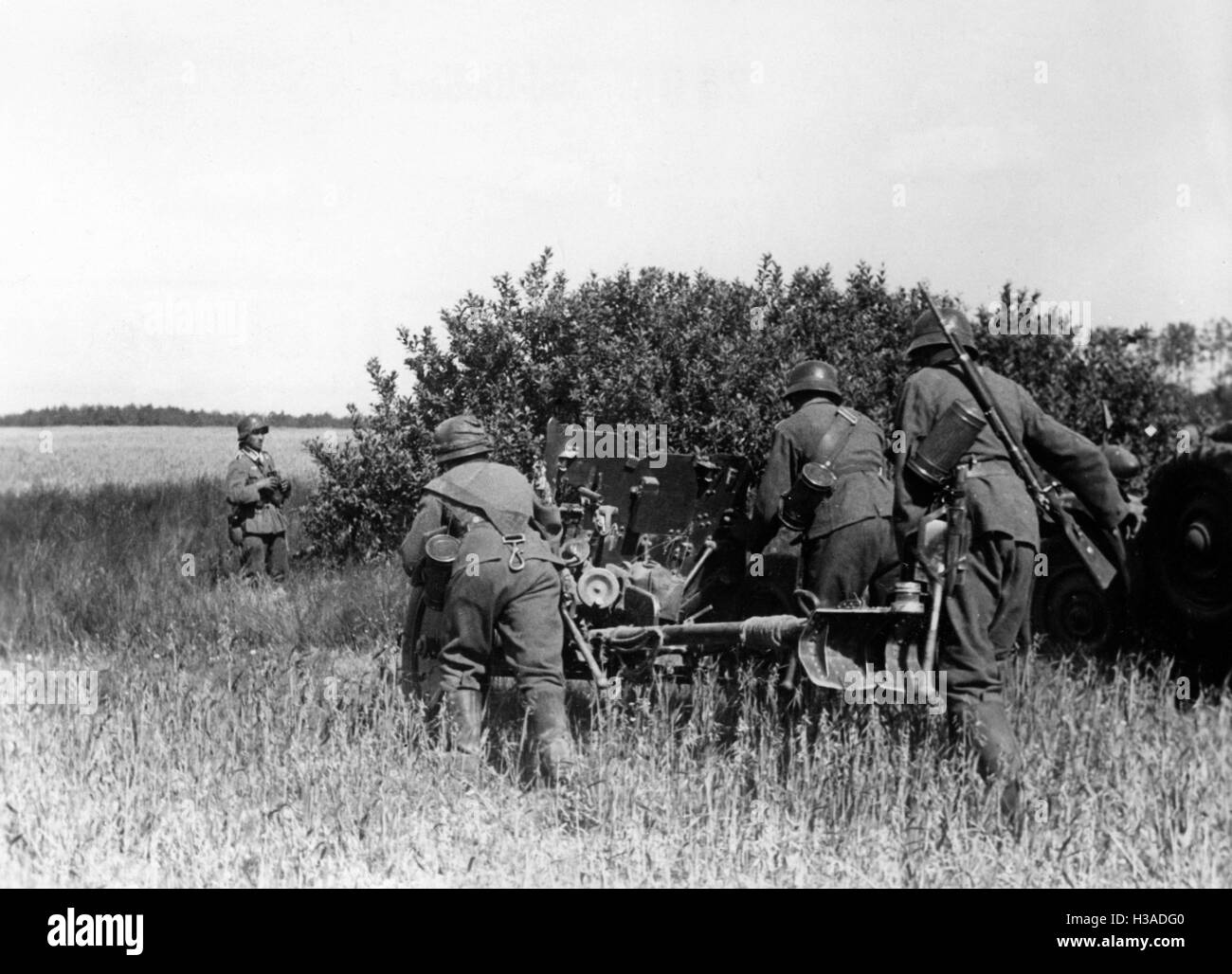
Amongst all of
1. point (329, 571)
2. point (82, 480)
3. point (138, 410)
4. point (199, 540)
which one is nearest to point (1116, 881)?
point (329, 571)

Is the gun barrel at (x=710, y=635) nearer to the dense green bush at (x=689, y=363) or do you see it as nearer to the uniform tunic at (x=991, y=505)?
the uniform tunic at (x=991, y=505)

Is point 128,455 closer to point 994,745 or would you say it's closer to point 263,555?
point 263,555

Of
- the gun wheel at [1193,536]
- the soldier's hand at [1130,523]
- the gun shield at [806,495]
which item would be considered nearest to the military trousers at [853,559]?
the gun shield at [806,495]

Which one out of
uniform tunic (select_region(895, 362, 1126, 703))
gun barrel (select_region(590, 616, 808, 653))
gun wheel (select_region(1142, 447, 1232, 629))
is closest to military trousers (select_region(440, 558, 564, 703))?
gun barrel (select_region(590, 616, 808, 653))

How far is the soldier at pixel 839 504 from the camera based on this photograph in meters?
6.35

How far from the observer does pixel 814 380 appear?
6.80m

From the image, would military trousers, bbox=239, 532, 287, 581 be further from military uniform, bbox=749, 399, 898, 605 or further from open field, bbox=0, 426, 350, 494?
military uniform, bbox=749, 399, 898, 605

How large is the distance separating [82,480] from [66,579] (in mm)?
8074

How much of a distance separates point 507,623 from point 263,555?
6350 mm

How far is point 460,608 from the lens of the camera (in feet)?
19.9

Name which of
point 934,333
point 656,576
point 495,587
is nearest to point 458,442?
point 495,587

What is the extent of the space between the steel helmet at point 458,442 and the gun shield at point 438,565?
1.69ft
